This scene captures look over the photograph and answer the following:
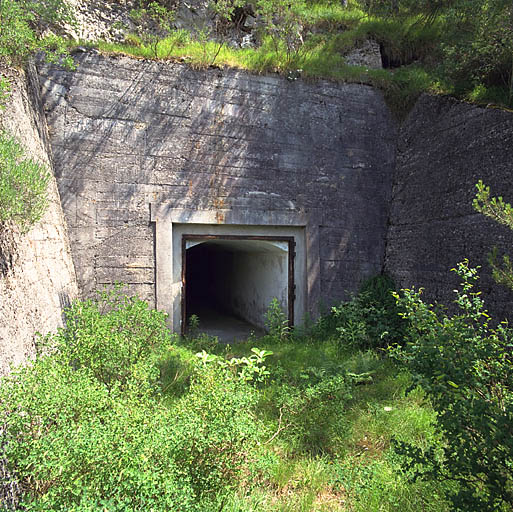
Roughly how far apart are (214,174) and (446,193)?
342 cm

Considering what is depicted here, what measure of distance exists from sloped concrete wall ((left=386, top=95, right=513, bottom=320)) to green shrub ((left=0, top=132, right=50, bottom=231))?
502cm

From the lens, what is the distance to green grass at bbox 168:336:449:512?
260 cm

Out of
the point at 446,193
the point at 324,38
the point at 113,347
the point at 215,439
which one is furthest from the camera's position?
the point at 324,38

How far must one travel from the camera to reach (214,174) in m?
6.02

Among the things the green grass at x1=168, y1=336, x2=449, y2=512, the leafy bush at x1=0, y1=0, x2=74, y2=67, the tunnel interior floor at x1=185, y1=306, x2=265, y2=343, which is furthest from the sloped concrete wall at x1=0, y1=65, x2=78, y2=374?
the tunnel interior floor at x1=185, y1=306, x2=265, y2=343

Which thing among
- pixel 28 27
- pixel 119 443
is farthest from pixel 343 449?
pixel 28 27

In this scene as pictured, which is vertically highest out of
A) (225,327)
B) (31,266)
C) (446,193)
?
(446,193)

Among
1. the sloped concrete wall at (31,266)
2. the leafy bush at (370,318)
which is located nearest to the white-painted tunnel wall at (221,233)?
the leafy bush at (370,318)

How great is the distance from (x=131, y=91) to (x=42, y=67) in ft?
3.82

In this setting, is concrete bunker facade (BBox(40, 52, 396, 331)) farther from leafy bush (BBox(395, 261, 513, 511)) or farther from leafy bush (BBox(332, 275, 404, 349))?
leafy bush (BBox(395, 261, 513, 511))

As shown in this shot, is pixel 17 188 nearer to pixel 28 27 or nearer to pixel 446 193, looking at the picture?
pixel 28 27

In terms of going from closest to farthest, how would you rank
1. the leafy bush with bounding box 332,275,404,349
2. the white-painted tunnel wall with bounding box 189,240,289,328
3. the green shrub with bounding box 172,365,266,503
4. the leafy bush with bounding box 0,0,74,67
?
the green shrub with bounding box 172,365,266,503
the leafy bush with bounding box 0,0,74,67
the leafy bush with bounding box 332,275,404,349
the white-painted tunnel wall with bounding box 189,240,289,328

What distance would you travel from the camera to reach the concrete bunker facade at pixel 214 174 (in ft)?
18.0

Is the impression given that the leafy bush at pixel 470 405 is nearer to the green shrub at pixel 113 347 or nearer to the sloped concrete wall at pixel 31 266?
the green shrub at pixel 113 347
